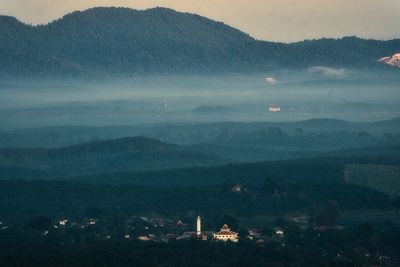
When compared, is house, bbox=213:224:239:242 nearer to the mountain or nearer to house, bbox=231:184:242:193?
house, bbox=231:184:242:193

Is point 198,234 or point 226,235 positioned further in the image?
point 198,234

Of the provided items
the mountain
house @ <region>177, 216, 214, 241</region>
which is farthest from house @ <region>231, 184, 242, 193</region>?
the mountain

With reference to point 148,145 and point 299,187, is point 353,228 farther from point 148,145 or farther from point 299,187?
point 148,145

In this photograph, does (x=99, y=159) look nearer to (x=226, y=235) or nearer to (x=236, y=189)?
(x=236, y=189)

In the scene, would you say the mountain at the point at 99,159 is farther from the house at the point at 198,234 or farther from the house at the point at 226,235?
the house at the point at 226,235

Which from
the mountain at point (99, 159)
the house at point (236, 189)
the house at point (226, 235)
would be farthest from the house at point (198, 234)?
the mountain at point (99, 159)

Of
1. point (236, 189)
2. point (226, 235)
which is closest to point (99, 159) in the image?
point (236, 189)

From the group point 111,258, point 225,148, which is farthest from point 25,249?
point 225,148
